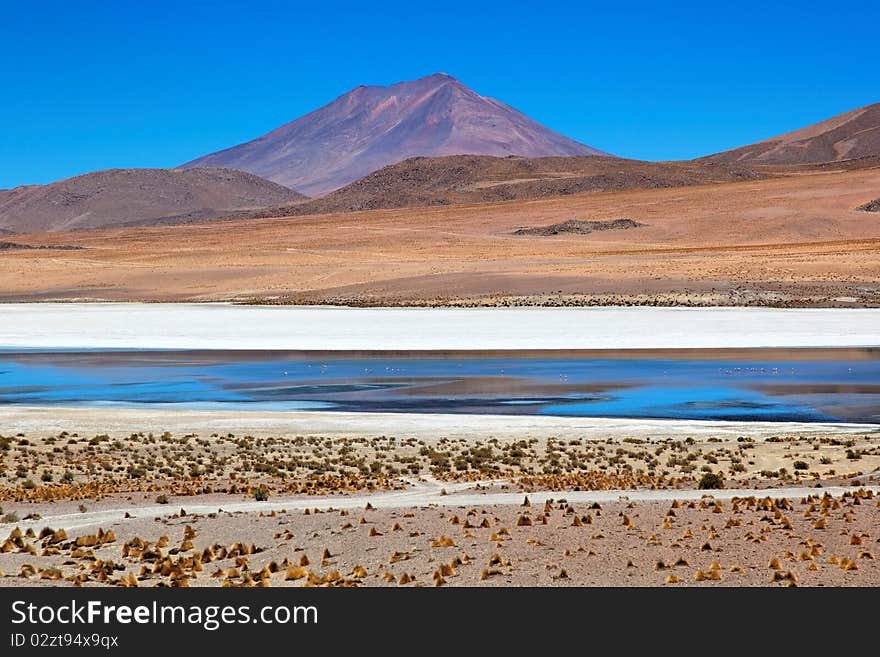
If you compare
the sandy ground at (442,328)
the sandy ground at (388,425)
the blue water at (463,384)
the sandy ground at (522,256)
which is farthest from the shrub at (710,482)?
the sandy ground at (522,256)

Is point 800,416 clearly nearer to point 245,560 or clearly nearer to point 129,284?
point 245,560

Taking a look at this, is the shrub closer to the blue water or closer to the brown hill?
the blue water

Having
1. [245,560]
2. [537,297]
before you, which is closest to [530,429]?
[245,560]

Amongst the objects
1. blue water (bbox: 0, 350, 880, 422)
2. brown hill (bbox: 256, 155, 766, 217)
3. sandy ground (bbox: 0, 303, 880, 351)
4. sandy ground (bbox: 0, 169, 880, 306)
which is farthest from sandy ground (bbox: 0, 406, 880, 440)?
brown hill (bbox: 256, 155, 766, 217)

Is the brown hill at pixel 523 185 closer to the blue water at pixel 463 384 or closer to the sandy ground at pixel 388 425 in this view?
the blue water at pixel 463 384

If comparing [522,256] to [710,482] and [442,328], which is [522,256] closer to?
[442,328]

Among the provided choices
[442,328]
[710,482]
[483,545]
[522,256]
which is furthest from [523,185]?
[483,545]
